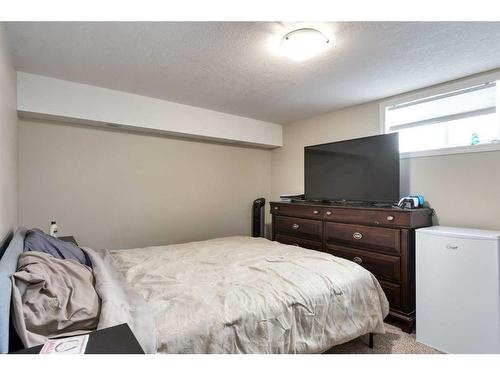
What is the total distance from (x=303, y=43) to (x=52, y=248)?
203cm

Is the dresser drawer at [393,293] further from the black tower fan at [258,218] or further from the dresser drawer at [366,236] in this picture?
the black tower fan at [258,218]

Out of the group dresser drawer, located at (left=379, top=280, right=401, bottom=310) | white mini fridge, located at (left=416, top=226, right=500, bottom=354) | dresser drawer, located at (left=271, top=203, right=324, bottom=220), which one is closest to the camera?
white mini fridge, located at (left=416, top=226, right=500, bottom=354)

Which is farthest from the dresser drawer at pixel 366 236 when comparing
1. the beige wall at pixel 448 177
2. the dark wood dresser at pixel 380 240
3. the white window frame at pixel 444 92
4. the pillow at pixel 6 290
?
the pillow at pixel 6 290

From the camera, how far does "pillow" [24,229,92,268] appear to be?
57.4 inches

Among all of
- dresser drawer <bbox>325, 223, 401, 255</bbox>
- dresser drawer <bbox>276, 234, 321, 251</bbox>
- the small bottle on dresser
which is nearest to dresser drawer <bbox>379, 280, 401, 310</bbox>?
dresser drawer <bbox>325, 223, 401, 255</bbox>

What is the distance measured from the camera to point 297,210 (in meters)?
3.26

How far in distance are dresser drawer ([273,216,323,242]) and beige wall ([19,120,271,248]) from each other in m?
0.79

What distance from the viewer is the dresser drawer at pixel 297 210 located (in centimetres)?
299

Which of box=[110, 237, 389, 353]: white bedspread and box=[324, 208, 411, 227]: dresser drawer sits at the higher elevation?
box=[324, 208, 411, 227]: dresser drawer

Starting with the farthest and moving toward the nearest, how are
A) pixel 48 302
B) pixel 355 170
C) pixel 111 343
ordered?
pixel 355 170, pixel 48 302, pixel 111 343

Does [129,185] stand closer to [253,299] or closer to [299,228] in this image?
[299,228]

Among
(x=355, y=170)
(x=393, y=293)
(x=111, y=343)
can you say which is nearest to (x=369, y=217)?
(x=355, y=170)

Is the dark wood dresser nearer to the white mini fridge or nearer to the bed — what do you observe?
the white mini fridge

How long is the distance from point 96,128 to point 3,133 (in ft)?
4.63
